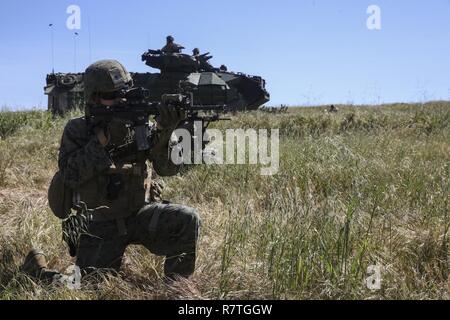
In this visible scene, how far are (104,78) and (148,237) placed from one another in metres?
1.14

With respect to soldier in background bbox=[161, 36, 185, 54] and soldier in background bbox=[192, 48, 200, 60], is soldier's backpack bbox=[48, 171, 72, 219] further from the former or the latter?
soldier in background bbox=[192, 48, 200, 60]

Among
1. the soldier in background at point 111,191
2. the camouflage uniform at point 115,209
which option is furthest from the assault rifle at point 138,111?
the camouflage uniform at point 115,209

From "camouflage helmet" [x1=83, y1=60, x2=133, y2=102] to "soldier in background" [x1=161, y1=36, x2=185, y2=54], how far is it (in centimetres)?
1147

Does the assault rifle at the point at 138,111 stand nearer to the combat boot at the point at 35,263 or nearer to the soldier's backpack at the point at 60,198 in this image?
the soldier's backpack at the point at 60,198

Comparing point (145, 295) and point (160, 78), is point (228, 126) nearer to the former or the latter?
point (160, 78)

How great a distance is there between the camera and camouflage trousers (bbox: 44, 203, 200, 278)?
3.48m

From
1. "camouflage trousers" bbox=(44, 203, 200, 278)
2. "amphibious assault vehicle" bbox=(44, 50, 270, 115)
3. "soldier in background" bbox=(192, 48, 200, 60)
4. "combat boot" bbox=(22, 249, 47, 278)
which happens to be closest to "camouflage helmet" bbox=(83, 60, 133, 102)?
"camouflage trousers" bbox=(44, 203, 200, 278)

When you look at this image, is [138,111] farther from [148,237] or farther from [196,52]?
[196,52]

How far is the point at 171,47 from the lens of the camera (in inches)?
590

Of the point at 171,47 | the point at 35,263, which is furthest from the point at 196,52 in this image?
the point at 35,263

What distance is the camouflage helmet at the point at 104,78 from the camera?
3645 millimetres

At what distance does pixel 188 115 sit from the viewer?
360cm

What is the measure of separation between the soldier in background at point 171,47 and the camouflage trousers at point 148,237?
461 inches
